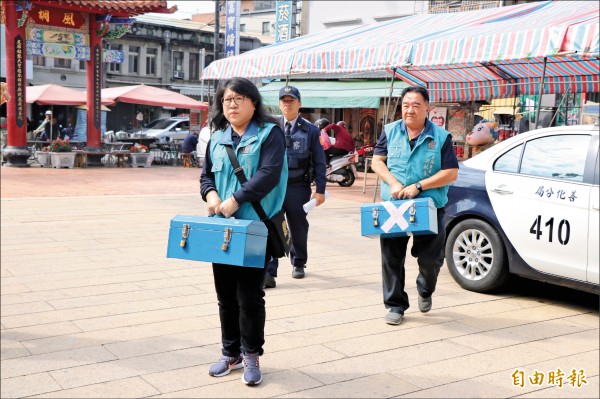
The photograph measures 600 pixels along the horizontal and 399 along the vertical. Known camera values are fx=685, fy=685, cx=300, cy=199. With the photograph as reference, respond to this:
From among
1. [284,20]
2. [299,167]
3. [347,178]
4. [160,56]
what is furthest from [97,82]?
[160,56]

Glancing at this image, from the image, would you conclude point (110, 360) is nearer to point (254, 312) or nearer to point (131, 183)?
point (254, 312)

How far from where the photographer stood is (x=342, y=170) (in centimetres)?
1455

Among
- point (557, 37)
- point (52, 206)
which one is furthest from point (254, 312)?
point (52, 206)

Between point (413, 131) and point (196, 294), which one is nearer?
point (413, 131)

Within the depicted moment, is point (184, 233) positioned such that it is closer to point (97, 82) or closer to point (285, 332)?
point (285, 332)

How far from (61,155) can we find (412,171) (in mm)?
13752

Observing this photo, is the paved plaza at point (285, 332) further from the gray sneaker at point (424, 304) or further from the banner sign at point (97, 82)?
the banner sign at point (97, 82)

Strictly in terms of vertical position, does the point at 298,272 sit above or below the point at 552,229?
below

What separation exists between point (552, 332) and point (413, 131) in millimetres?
1631

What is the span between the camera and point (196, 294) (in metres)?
5.25

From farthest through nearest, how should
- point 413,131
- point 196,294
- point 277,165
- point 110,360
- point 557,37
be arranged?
point 557,37, point 196,294, point 413,131, point 110,360, point 277,165

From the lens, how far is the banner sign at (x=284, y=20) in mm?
14758

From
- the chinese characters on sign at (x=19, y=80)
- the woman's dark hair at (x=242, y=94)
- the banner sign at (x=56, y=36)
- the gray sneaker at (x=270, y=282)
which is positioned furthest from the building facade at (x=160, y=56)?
the woman's dark hair at (x=242, y=94)

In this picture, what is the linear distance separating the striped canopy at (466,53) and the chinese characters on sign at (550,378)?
4.16 m
